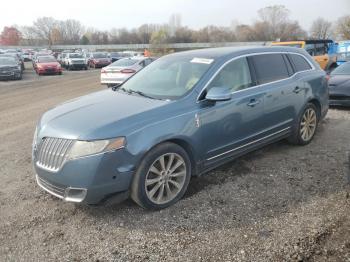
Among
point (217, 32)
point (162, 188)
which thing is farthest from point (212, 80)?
point (217, 32)

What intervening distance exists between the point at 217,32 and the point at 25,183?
105283 millimetres

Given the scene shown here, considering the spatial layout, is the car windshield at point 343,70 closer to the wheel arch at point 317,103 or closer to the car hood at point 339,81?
the car hood at point 339,81

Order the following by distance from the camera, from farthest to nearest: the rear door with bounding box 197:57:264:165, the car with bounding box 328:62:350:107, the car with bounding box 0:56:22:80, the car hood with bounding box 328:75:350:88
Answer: the car with bounding box 0:56:22:80
the car hood with bounding box 328:75:350:88
the car with bounding box 328:62:350:107
the rear door with bounding box 197:57:264:165

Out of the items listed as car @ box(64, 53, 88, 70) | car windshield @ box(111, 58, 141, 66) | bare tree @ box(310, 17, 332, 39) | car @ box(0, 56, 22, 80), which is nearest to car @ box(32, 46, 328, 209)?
car windshield @ box(111, 58, 141, 66)

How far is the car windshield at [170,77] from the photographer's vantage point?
4.47m

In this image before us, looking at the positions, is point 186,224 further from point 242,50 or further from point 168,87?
point 242,50

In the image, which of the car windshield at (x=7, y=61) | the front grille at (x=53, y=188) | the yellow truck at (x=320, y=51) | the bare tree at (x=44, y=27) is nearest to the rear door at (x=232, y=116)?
the front grille at (x=53, y=188)

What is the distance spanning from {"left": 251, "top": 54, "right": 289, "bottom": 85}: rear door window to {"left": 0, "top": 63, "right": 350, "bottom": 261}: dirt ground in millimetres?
1258

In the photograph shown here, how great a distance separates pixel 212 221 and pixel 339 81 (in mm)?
7197

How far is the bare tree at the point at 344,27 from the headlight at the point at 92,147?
54544mm

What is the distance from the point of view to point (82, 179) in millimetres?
3553

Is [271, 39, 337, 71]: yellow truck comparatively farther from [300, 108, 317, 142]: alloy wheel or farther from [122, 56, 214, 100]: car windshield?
[122, 56, 214, 100]: car windshield

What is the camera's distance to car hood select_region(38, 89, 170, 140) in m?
→ 3.66

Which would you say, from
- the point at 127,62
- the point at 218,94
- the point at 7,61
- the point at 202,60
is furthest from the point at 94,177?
the point at 7,61
